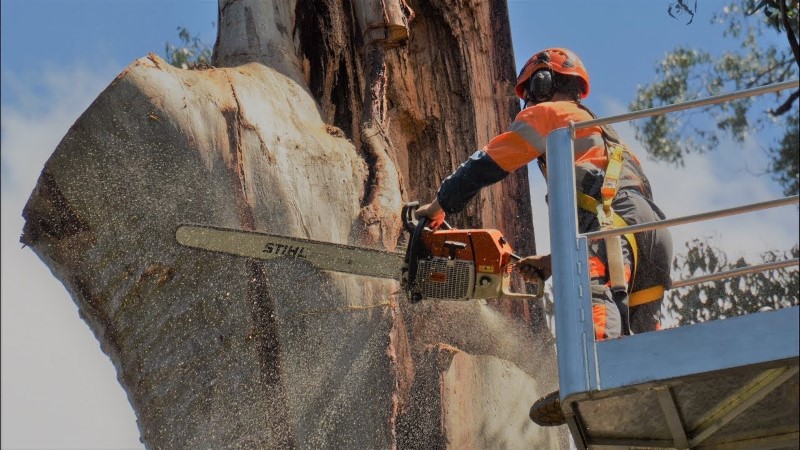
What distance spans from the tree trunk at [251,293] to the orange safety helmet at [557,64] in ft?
3.09

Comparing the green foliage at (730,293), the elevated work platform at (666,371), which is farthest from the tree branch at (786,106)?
the elevated work platform at (666,371)

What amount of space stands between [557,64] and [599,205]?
3.15 ft

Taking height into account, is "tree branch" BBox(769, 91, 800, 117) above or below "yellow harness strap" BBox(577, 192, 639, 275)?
above

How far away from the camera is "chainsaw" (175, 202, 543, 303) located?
499 cm

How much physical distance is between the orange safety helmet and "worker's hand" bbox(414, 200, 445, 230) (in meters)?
0.80

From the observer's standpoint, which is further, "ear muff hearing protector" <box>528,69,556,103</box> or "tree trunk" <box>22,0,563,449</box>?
"ear muff hearing protector" <box>528,69,556,103</box>

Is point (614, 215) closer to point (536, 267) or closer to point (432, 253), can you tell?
point (536, 267)

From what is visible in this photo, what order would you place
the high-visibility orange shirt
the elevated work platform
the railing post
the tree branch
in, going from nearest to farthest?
the elevated work platform → the railing post → the high-visibility orange shirt → the tree branch

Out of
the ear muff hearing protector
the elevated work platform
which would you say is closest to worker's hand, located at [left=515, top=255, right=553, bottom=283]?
the ear muff hearing protector

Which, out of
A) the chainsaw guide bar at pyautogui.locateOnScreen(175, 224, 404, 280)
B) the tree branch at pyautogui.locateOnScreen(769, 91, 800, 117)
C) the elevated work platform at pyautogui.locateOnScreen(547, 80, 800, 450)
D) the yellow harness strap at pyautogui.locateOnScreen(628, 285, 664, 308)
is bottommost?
the elevated work platform at pyautogui.locateOnScreen(547, 80, 800, 450)

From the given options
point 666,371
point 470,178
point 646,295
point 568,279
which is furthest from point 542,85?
point 666,371

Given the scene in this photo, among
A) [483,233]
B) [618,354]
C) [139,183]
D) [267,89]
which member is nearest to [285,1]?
[267,89]

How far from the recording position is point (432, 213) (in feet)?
16.5

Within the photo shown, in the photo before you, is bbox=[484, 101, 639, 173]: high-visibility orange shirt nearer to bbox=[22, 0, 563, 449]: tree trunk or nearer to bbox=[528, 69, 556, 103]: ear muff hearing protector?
bbox=[528, 69, 556, 103]: ear muff hearing protector
